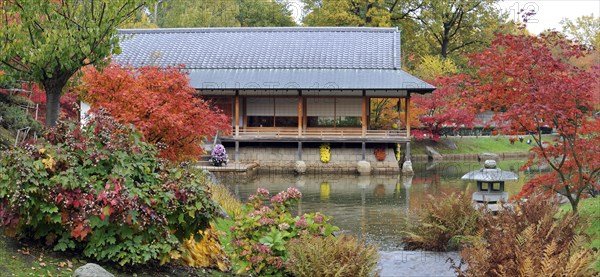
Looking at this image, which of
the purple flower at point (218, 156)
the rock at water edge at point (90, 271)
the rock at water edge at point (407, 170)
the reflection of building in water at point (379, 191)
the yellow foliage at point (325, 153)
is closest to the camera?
the rock at water edge at point (90, 271)

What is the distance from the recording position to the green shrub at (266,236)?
8.87 m

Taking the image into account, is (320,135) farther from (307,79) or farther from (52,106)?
(52,106)

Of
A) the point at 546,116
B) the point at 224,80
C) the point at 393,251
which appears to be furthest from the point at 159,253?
the point at 224,80

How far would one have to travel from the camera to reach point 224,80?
107 feet

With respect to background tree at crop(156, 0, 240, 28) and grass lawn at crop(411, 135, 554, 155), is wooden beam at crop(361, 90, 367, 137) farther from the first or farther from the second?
background tree at crop(156, 0, 240, 28)

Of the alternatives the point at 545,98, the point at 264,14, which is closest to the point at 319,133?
the point at 264,14

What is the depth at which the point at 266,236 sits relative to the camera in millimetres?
9086

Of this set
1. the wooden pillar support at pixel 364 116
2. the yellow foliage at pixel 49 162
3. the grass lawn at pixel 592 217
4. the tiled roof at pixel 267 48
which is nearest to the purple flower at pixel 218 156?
the tiled roof at pixel 267 48

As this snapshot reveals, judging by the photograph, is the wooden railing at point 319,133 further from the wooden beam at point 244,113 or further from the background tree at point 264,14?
the background tree at point 264,14

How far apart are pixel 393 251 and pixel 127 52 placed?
1014 inches

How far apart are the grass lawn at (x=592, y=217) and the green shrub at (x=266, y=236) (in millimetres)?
3842

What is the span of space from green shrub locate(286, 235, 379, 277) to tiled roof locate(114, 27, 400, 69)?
24.9 meters

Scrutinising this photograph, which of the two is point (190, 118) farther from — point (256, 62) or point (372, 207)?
point (256, 62)

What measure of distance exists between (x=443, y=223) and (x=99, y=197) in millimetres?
6800
